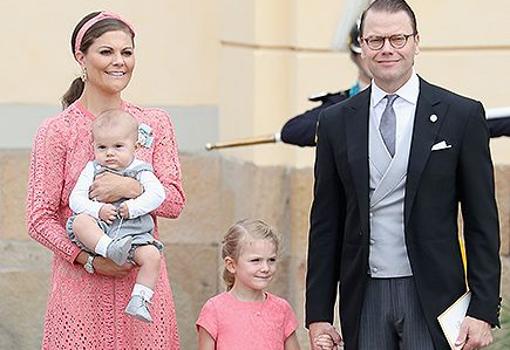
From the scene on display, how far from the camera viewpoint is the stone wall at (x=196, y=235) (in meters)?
6.96

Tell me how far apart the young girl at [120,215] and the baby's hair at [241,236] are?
0.65m

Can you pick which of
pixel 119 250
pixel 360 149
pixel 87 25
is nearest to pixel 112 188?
pixel 119 250

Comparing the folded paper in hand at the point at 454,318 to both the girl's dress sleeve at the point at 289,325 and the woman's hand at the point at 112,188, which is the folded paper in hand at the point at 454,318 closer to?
the girl's dress sleeve at the point at 289,325

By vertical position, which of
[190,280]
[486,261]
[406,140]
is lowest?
[190,280]

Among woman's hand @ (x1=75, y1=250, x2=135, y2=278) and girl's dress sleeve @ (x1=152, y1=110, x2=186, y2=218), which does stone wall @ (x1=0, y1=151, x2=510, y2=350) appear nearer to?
girl's dress sleeve @ (x1=152, y1=110, x2=186, y2=218)

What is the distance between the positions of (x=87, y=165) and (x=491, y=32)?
262 centimetres

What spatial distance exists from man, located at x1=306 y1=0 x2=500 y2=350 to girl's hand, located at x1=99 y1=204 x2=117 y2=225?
0.72 meters

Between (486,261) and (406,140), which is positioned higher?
(406,140)

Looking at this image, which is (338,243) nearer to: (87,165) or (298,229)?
(87,165)

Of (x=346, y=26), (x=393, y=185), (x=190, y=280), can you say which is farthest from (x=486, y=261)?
(x=190, y=280)

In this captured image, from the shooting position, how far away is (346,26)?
6211 mm

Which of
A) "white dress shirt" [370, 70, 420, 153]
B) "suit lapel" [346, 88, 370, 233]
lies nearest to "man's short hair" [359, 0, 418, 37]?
"white dress shirt" [370, 70, 420, 153]

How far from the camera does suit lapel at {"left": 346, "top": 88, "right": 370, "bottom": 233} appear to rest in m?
4.61

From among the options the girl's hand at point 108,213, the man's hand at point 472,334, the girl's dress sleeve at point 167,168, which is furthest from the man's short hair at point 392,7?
the girl's hand at point 108,213
